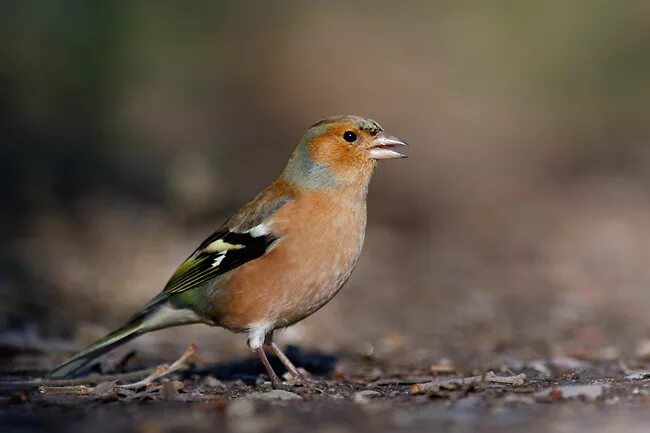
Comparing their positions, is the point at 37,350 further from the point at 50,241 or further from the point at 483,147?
the point at 483,147

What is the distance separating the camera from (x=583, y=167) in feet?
46.2

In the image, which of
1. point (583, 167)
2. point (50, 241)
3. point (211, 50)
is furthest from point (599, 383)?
point (211, 50)

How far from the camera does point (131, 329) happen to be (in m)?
5.83

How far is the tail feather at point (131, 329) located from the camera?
561 centimetres

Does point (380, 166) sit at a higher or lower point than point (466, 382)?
higher

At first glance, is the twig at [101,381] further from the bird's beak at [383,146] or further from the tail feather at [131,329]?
the bird's beak at [383,146]

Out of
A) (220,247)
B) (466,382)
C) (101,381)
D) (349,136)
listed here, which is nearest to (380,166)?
(349,136)

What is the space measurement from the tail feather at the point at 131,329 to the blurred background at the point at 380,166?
760 millimetres

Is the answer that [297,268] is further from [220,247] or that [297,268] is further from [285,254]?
[220,247]

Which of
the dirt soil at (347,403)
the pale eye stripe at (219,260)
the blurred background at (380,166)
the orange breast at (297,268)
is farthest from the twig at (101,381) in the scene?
the blurred background at (380,166)

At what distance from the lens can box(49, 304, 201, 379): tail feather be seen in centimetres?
561

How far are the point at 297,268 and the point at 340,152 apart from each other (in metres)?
0.80

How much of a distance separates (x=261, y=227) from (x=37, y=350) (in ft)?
5.64

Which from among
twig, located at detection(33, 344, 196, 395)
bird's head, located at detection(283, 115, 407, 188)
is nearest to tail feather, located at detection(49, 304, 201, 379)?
twig, located at detection(33, 344, 196, 395)
